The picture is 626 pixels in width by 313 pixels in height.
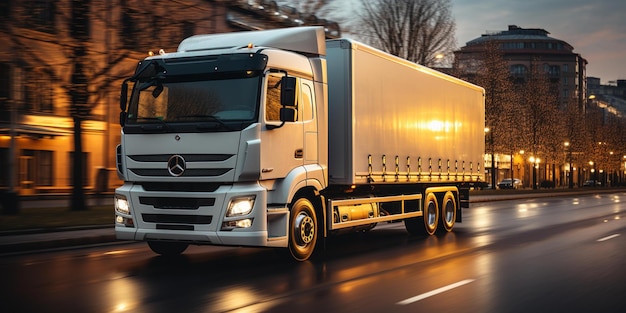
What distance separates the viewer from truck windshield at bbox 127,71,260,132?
37.0ft

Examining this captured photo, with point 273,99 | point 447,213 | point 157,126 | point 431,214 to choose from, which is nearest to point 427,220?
point 431,214

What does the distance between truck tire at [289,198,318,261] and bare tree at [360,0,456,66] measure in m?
32.7

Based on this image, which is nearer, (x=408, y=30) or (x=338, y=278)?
(x=338, y=278)

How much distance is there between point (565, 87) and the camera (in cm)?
15662

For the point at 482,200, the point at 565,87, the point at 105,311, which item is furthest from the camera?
the point at 565,87

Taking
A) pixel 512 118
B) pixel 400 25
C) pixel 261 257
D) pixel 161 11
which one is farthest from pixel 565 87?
pixel 261 257

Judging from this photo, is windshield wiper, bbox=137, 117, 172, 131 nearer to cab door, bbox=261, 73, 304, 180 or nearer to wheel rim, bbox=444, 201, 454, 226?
cab door, bbox=261, 73, 304, 180

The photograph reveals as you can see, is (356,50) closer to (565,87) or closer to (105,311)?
(105,311)

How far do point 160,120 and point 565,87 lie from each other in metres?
154

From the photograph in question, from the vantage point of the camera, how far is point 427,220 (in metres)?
17.8

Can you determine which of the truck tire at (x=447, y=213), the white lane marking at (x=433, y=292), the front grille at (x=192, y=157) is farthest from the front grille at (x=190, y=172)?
the truck tire at (x=447, y=213)

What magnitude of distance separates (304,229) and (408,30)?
112ft

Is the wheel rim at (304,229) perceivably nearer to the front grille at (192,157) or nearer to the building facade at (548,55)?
the front grille at (192,157)

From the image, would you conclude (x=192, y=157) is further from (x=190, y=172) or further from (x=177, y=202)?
(x=177, y=202)
